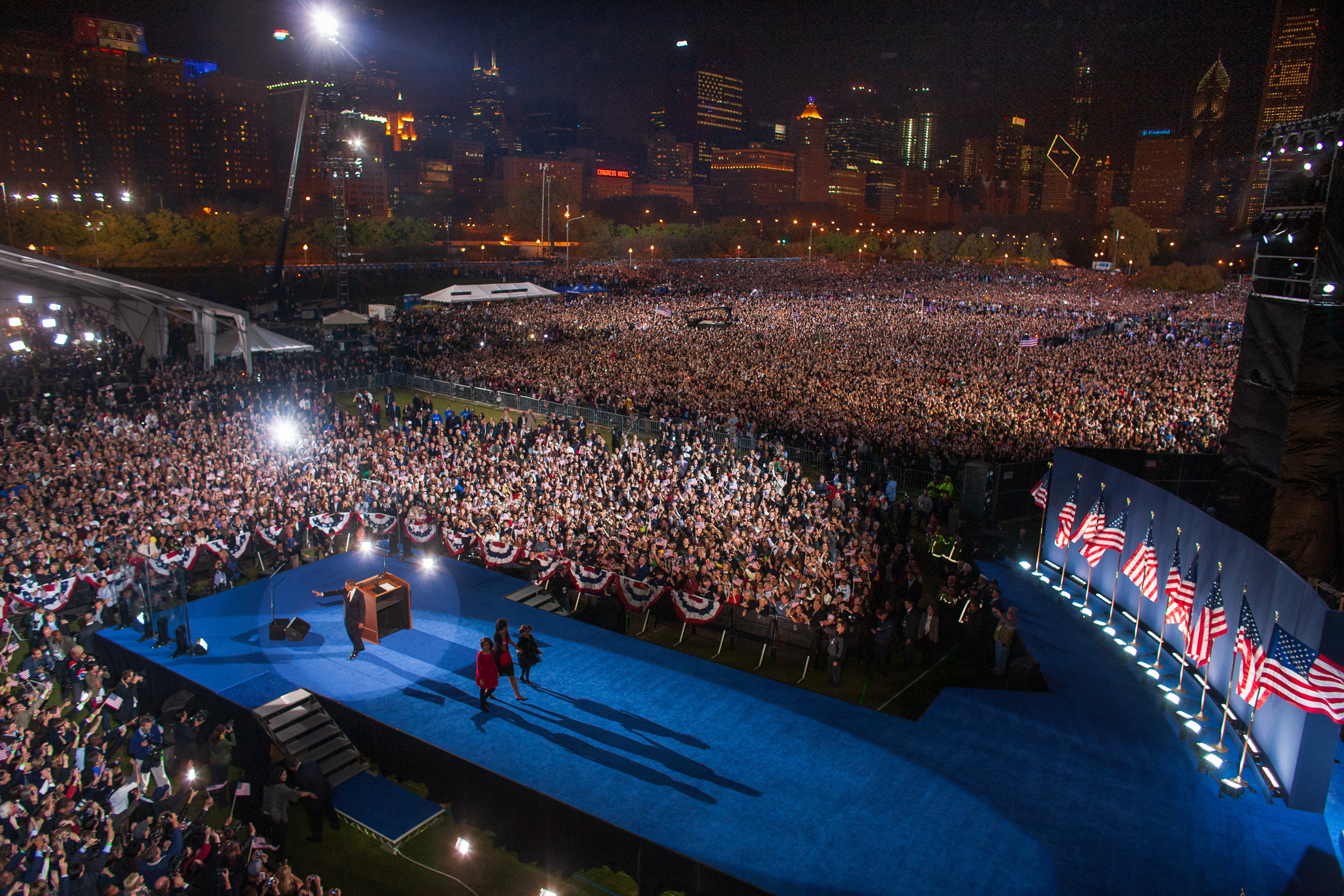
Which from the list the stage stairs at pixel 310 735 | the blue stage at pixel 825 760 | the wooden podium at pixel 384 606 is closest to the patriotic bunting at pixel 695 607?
the blue stage at pixel 825 760

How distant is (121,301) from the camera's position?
104ft

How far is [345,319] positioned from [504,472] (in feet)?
79.0

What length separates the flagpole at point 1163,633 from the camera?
12.2m

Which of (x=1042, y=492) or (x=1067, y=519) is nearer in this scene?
(x=1067, y=519)

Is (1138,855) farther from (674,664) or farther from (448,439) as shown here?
(448,439)

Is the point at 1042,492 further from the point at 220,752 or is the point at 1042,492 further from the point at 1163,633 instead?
the point at 220,752

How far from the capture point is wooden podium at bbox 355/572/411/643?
491 inches

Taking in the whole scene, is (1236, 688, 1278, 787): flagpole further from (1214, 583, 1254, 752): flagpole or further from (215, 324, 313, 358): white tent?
(215, 324, 313, 358): white tent

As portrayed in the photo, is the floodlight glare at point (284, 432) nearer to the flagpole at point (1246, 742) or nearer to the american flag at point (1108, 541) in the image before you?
the american flag at point (1108, 541)

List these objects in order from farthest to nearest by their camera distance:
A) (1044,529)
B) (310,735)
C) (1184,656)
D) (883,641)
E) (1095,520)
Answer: (1044,529) → (1095,520) → (883,641) → (1184,656) → (310,735)

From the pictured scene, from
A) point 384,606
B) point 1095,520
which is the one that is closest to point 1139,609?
point 1095,520

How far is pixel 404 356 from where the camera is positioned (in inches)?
1452

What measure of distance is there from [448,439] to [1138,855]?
61.4ft

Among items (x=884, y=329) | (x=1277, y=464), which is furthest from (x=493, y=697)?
(x=884, y=329)
